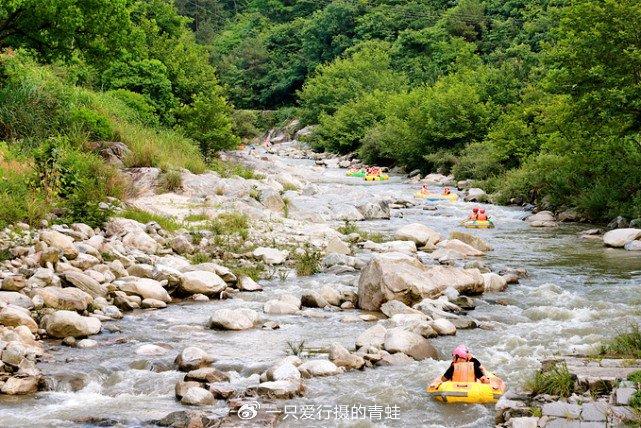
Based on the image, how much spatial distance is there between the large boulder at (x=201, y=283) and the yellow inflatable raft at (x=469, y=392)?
534cm

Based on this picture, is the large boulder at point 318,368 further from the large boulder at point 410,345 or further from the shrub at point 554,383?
the shrub at point 554,383

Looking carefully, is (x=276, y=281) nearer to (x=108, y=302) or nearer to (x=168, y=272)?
(x=168, y=272)

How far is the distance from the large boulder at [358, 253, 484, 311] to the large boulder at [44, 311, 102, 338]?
13.9 feet

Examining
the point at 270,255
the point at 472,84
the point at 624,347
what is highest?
the point at 472,84

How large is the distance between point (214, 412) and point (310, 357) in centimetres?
212

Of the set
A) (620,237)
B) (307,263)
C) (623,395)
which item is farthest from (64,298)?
(620,237)

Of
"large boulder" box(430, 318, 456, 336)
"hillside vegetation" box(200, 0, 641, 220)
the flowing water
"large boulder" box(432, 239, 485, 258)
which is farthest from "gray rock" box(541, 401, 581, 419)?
"hillside vegetation" box(200, 0, 641, 220)

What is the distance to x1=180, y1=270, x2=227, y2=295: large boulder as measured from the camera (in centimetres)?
1221

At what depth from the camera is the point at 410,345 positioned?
361 inches

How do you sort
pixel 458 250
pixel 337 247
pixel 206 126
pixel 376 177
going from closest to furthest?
1. pixel 337 247
2. pixel 458 250
3. pixel 206 126
4. pixel 376 177

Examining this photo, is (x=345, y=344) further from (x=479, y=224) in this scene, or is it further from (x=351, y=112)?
(x=351, y=112)

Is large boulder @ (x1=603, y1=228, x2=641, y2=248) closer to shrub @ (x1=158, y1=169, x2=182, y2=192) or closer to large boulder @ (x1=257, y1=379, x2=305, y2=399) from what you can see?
shrub @ (x1=158, y1=169, x2=182, y2=192)

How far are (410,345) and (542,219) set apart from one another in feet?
45.0

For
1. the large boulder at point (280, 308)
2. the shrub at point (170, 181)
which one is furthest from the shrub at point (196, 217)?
the large boulder at point (280, 308)
